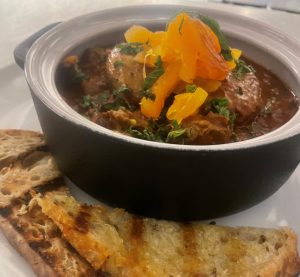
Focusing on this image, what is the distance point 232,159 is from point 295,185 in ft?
2.36

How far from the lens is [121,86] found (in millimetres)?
2488

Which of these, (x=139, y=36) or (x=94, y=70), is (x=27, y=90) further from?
(x=139, y=36)

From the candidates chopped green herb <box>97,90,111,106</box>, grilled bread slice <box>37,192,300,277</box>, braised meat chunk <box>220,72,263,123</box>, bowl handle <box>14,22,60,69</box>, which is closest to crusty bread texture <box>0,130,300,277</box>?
grilled bread slice <box>37,192,300,277</box>

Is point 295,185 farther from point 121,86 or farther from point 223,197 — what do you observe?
point 121,86

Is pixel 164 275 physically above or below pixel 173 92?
below

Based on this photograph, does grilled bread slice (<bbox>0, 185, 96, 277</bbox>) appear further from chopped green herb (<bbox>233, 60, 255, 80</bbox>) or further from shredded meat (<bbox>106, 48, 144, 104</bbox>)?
chopped green herb (<bbox>233, 60, 255, 80</bbox>)

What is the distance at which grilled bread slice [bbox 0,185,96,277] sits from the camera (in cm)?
196

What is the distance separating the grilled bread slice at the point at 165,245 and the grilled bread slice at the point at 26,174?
14 cm

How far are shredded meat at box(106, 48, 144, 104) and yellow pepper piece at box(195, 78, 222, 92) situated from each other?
0.99ft

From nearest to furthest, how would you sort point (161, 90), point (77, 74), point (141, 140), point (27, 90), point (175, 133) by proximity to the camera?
point (141, 140), point (175, 133), point (161, 90), point (77, 74), point (27, 90)

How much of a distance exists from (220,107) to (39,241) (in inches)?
41.5

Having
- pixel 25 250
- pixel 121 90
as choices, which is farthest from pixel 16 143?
pixel 25 250

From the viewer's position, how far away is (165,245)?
2.14m

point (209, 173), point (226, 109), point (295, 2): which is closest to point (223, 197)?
point (209, 173)
